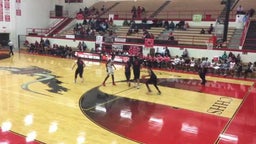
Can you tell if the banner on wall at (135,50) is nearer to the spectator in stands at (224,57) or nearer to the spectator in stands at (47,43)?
the spectator in stands at (224,57)

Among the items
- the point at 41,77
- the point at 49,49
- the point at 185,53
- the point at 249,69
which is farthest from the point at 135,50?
the point at 41,77

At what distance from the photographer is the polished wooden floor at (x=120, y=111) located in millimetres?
7887

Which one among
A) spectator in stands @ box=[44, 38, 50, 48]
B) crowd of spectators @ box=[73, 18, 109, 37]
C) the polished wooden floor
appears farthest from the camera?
spectator in stands @ box=[44, 38, 50, 48]

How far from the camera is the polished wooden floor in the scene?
7.89 metres

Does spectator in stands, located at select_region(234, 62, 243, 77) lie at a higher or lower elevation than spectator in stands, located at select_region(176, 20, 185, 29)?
lower

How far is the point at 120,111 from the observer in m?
10.2

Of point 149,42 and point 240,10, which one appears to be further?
point 240,10

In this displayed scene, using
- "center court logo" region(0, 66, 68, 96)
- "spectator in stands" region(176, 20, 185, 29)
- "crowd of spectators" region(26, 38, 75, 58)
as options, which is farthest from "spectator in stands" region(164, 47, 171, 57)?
"center court logo" region(0, 66, 68, 96)

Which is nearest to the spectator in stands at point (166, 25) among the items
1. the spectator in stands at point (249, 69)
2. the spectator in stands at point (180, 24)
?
the spectator in stands at point (180, 24)

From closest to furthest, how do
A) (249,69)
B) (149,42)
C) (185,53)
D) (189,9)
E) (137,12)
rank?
(249,69)
(185,53)
(149,42)
(189,9)
(137,12)

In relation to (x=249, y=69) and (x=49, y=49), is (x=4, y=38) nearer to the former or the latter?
(x=49, y=49)

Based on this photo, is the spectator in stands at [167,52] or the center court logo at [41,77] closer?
the center court logo at [41,77]

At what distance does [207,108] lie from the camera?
11023 mm

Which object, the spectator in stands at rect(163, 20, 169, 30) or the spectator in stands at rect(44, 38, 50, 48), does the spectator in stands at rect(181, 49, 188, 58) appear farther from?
the spectator in stands at rect(44, 38, 50, 48)
